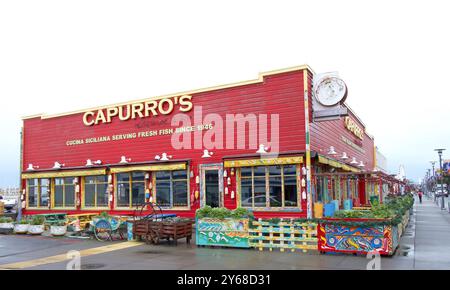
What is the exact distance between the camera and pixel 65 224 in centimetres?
1834

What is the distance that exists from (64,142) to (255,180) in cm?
1338

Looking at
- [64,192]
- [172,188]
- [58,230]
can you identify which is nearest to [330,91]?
[172,188]

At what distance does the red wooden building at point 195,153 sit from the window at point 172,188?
52 millimetres

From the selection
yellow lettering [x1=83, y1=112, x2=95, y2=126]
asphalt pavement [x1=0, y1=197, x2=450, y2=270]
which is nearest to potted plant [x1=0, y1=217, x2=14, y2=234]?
asphalt pavement [x1=0, y1=197, x2=450, y2=270]

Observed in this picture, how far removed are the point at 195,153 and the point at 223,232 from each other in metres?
7.67

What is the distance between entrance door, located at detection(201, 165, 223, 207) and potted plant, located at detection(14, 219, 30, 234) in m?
8.17

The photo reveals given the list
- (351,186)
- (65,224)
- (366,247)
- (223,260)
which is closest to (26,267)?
(223,260)

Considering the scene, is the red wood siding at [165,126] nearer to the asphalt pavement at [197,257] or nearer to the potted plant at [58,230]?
the potted plant at [58,230]

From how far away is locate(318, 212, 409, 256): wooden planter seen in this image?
11352mm

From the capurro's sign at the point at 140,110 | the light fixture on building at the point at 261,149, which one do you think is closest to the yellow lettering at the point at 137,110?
the capurro's sign at the point at 140,110

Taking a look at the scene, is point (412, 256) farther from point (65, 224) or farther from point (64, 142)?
point (64, 142)

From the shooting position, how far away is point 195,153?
20781 mm

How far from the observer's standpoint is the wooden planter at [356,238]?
11352 mm
